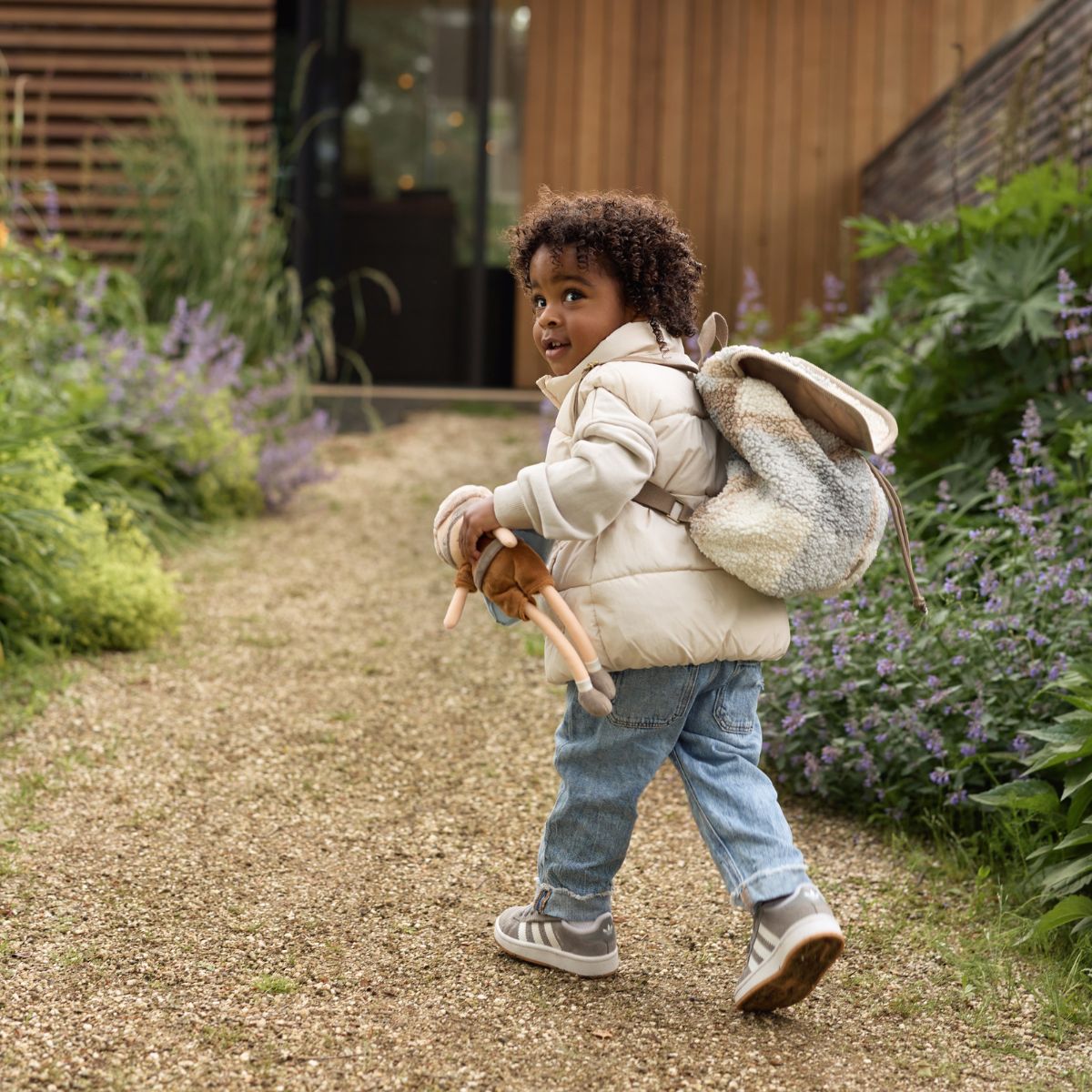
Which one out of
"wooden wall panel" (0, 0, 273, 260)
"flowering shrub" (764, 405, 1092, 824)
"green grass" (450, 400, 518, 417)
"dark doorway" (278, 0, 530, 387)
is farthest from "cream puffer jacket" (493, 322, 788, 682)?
"dark doorway" (278, 0, 530, 387)

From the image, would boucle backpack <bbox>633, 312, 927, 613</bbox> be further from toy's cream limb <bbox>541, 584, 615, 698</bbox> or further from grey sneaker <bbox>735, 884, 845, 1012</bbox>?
grey sneaker <bbox>735, 884, 845, 1012</bbox>

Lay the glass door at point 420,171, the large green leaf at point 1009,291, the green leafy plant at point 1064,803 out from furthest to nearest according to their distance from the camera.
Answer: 1. the glass door at point 420,171
2. the large green leaf at point 1009,291
3. the green leafy plant at point 1064,803

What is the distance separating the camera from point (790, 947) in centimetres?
188

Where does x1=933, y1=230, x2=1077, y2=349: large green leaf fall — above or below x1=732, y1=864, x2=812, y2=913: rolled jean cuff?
above

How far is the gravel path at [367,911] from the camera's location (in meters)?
1.91

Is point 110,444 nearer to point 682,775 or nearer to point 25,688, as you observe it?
point 25,688

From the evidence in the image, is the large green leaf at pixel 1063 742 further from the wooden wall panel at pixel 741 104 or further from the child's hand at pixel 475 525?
the wooden wall panel at pixel 741 104

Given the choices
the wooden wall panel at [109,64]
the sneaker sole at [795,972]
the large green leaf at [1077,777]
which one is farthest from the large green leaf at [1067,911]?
the wooden wall panel at [109,64]

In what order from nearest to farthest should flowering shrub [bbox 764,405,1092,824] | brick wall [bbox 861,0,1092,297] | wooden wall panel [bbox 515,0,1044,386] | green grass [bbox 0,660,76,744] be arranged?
flowering shrub [bbox 764,405,1092,824], green grass [bbox 0,660,76,744], brick wall [bbox 861,0,1092,297], wooden wall panel [bbox 515,0,1044,386]

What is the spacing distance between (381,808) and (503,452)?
3779 mm

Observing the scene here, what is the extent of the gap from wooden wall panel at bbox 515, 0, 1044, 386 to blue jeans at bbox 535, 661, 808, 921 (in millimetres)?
6845

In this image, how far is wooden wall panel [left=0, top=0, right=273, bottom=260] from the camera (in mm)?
7793

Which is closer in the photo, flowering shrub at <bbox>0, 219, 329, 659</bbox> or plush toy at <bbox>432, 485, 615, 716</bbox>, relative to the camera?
plush toy at <bbox>432, 485, 615, 716</bbox>

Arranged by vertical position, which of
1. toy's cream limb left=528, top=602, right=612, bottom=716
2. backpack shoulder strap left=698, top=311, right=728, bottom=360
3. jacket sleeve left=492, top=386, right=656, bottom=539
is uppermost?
backpack shoulder strap left=698, top=311, right=728, bottom=360
